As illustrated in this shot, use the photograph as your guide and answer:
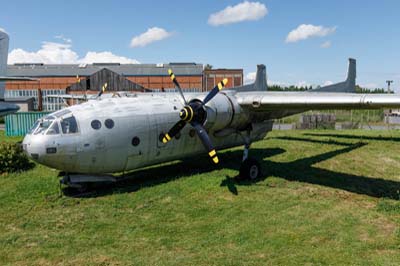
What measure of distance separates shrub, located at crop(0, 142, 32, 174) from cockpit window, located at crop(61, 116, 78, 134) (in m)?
5.59

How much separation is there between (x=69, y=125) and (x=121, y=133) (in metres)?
1.97

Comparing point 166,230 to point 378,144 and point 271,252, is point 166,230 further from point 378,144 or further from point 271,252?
point 378,144

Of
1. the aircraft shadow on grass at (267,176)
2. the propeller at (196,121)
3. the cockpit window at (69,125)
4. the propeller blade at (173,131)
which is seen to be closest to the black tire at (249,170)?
the aircraft shadow on grass at (267,176)

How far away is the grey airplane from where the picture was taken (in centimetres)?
1252

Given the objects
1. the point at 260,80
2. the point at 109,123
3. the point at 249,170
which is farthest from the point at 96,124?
A: the point at 260,80

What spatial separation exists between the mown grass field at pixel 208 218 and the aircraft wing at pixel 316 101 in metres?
3.35

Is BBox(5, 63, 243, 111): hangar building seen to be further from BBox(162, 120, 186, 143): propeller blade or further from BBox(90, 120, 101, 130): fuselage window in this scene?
BBox(90, 120, 101, 130): fuselage window

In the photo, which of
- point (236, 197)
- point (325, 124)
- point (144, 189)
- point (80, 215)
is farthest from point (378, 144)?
point (80, 215)

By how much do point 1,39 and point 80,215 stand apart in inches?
817

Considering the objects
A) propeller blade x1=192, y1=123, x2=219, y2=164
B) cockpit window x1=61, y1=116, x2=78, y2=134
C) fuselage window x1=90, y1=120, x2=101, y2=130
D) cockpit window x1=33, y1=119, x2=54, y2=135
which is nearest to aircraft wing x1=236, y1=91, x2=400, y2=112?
propeller blade x1=192, y1=123, x2=219, y2=164

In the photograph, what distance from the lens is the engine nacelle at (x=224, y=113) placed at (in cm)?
1484

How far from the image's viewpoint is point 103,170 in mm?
13430

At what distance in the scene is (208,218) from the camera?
35.8 ft

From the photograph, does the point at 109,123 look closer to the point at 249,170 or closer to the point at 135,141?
the point at 135,141
